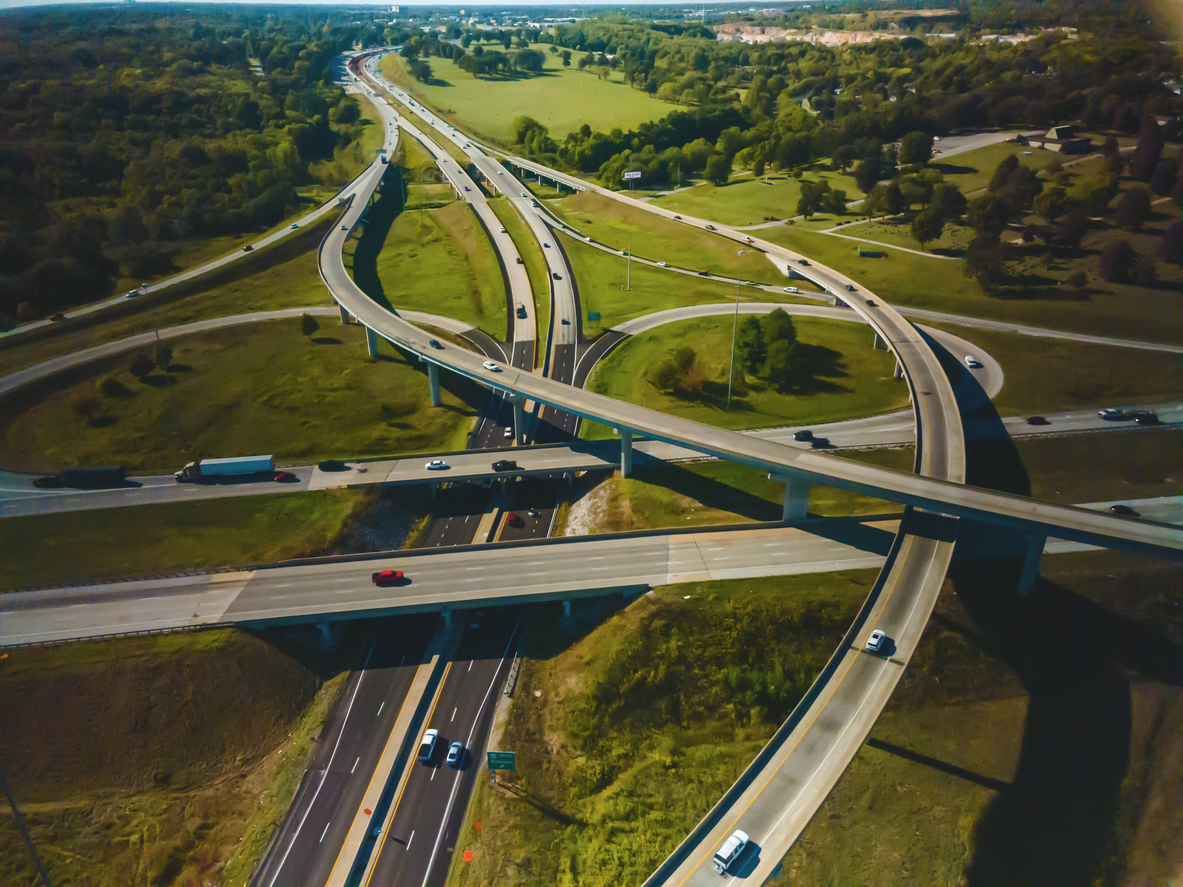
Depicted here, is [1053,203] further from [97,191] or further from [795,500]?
[97,191]

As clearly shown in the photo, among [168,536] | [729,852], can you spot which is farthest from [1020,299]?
[168,536]

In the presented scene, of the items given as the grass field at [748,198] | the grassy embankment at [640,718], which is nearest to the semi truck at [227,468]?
the grassy embankment at [640,718]

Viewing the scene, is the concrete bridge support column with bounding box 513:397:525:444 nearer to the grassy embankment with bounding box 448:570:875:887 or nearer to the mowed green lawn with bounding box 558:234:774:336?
the grassy embankment with bounding box 448:570:875:887

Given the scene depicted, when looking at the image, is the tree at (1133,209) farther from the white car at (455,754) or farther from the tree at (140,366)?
the tree at (140,366)

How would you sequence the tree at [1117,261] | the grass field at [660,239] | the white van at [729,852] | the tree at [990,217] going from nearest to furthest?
1. the white van at [729,852]
2. the tree at [1117,261]
3. the tree at [990,217]
4. the grass field at [660,239]

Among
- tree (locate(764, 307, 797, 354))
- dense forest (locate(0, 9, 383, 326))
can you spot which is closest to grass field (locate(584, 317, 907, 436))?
tree (locate(764, 307, 797, 354))

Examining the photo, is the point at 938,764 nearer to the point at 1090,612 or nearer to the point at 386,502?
the point at 1090,612
